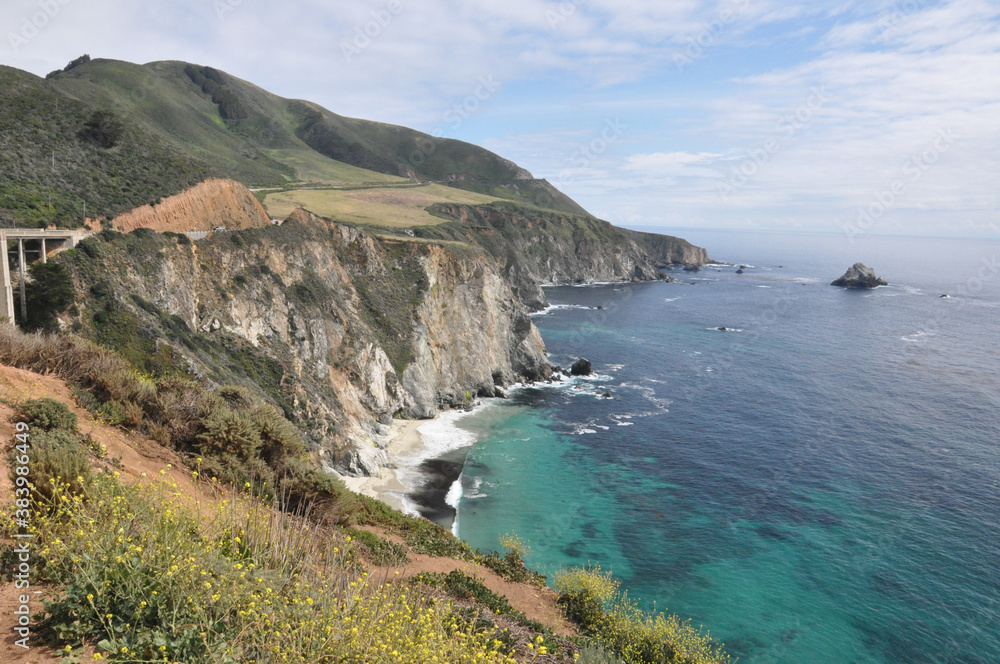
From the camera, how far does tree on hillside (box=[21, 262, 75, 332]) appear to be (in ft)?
86.4


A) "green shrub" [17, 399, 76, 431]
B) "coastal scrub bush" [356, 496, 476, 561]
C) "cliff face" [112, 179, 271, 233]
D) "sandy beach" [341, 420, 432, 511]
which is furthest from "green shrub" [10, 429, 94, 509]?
"cliff face" [112, 179, 271, 233]

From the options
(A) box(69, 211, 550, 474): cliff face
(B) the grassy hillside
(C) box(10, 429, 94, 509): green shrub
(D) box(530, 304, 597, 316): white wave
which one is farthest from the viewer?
(D) box(530, 304, 597, 316): white wave

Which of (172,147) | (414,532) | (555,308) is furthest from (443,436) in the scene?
(555,308)

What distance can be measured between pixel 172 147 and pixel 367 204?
5019 centimetres

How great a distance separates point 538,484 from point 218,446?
28025mm

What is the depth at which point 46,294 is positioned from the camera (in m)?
26.7

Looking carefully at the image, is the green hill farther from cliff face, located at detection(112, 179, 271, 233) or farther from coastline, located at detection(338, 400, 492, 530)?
coastline, located at detection(338, 400, 492, 530)

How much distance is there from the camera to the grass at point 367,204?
79875mm

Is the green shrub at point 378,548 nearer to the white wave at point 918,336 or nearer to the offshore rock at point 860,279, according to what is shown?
the white wave at point 918,336

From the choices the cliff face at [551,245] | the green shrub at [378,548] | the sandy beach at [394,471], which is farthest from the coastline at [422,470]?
the cliff face at [551,245]

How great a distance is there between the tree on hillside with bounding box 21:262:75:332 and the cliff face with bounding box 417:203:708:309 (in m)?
86.6

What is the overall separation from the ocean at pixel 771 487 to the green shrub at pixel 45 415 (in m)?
23.3

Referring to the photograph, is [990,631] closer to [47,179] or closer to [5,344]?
[5,344]

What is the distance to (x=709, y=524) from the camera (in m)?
34.5
